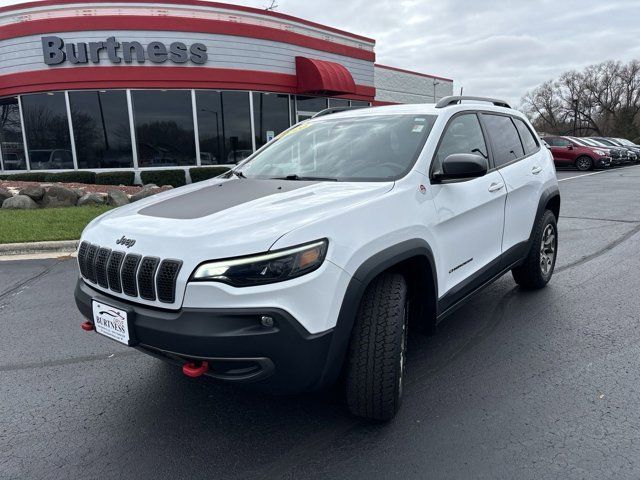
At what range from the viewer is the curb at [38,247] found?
731cm

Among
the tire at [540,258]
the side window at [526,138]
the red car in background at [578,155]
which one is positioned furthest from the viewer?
the red car in background at [578,155]

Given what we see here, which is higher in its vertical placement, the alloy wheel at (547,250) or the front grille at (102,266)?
the front grille at (102,266)

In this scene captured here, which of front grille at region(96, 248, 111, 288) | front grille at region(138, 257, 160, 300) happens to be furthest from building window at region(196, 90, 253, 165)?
front grille at region(138, 257, 160, 300)

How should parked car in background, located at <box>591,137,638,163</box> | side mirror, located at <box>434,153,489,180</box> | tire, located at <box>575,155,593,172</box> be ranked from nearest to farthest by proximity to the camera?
side mirror, located at <box>434,153,489,180</box> → tire, located at <box>575,155,593,172</box> → parked car in background, located at <box>591,137,638,163</box>

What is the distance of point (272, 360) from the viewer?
221cm

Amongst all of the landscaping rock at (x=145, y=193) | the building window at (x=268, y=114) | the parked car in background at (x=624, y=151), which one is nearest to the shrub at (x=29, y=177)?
the landscaping rock at (x=145, y=193)

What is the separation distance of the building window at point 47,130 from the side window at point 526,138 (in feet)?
49.4

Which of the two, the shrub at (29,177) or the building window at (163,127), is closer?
the shrub at (29,177)

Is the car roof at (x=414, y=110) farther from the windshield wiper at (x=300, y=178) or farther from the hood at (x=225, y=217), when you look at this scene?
the hood at (x=225, y=217)

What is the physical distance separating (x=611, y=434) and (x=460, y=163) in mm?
1690

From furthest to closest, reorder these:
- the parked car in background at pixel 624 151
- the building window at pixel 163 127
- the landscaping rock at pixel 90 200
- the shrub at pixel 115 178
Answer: the parked car in background at pixel 624 151
the building window at pixel 163 127
the shrub at pixel 115 178
the landscaping rock at pixel 90 200

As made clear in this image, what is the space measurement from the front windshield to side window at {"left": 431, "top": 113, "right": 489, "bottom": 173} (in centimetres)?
15

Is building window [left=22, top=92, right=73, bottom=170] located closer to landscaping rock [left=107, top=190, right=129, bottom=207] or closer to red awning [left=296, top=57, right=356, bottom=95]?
landscaping rock [left=107, top=190, right=129, bottom=207]

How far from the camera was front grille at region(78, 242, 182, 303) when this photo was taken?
2.29 metres
